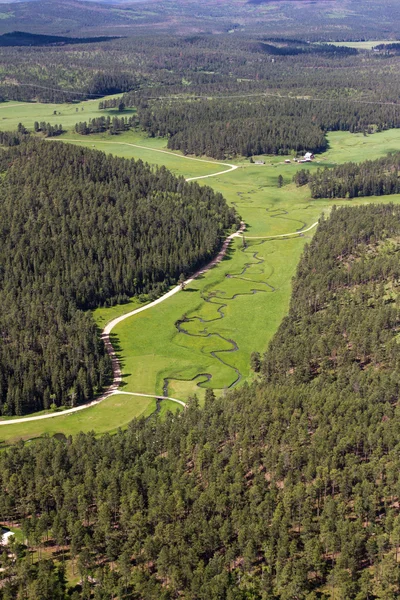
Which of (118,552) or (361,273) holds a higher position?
(361,273)

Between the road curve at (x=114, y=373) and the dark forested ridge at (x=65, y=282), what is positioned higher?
the dark forested ridge at (x=65, y=282)

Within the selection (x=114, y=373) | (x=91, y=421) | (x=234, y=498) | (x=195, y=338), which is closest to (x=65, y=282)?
(x=195, y=338)

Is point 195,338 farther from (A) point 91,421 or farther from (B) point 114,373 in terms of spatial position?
(A) point 91,421

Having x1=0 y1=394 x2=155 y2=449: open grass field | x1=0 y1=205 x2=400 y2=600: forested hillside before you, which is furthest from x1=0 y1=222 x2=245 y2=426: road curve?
x1=0 y1=205 x2=400 y2=600: forested hillside

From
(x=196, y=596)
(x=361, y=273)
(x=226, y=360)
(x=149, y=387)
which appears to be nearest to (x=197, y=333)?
(x=226, y=360)

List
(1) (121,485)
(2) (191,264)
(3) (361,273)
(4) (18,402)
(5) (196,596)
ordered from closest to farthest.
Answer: (5) (196,596), (1) (121,485), (4) (18,402), (3) (361,273), (2) (191,264)

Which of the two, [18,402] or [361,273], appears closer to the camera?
[18,402]

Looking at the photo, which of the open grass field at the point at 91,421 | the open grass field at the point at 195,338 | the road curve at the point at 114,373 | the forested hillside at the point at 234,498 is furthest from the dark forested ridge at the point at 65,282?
the forested hillside at the point at 234,498

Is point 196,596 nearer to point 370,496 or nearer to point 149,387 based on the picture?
point 370,496

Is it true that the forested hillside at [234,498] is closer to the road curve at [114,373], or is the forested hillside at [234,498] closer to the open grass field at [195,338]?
the open grass field at [195,338]
